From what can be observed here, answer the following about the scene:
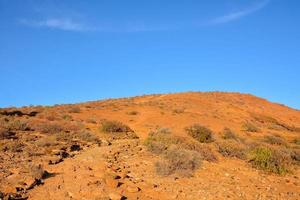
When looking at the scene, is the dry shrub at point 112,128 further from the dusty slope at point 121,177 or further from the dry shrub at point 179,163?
the dry shrub at point 179,163

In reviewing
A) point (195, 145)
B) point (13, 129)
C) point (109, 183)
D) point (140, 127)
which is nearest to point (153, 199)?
point (109, 183)

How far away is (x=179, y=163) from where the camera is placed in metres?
12.7

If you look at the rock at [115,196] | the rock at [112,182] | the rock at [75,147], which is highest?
the rock at [75,147]

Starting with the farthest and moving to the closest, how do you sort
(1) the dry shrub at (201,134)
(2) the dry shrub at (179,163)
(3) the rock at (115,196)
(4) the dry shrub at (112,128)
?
(4) the dry shrub at (112,128) < (1) the dry shrub at (201,134) < (2) the dry shrub at (179,163) < (3) the rock at (115,196)

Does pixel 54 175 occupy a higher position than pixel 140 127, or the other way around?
pixel 140 127

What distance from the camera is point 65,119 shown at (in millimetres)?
24797

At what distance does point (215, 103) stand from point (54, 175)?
36275 millimetres

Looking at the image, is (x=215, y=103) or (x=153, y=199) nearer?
(x=153, y=199)

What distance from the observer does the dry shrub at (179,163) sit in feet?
40.4

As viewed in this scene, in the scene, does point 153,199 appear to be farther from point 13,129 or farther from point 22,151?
point 13,129

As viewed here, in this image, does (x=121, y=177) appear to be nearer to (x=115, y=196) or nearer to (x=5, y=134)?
(x=115, y=196)

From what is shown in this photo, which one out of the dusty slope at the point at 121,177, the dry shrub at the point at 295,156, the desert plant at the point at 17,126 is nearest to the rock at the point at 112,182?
the dusty slope at the point at 121,177

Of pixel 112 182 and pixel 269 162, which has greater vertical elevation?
pixel 269 162

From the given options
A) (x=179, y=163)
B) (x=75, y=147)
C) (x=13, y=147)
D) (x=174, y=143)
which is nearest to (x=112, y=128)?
(x=75, y=147)
